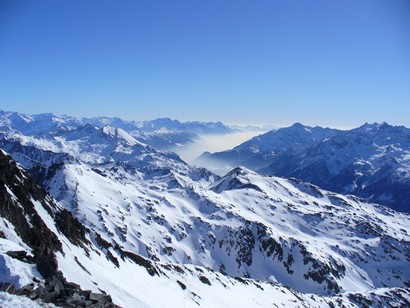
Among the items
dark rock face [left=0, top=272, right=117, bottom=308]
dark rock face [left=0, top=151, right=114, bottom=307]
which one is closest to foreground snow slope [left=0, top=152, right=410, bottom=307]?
dark rock face [left=0, top=151, right=114, bottom=307]

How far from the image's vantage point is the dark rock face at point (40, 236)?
29.5 metres

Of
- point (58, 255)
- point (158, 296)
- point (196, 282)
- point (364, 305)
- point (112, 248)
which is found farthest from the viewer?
point (364, 305)

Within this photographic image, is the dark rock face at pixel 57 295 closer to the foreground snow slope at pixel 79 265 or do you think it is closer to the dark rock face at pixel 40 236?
the dark rock face at pixel 40 236

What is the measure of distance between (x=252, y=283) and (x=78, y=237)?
308 feet

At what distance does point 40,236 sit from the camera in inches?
2112

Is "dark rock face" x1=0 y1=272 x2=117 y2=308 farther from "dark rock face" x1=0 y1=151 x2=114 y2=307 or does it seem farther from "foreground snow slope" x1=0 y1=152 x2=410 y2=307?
"foreground snow slope" x1=0 y1=152 x2=410 y2=307

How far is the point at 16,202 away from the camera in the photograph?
204 ft

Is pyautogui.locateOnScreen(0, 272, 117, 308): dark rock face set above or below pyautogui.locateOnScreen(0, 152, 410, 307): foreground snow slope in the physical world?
above

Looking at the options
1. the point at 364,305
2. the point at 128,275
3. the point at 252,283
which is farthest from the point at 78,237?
the point at 364,305

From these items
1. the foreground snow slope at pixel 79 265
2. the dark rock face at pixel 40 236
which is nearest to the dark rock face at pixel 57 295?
the dark rock face at pixel 40 236

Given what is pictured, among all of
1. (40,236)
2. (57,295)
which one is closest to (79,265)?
(40,236)

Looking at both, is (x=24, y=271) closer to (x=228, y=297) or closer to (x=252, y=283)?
(x=228, y=297)

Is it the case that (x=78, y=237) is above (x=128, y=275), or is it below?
above

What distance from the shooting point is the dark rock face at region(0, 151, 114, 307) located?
96.9 feet
